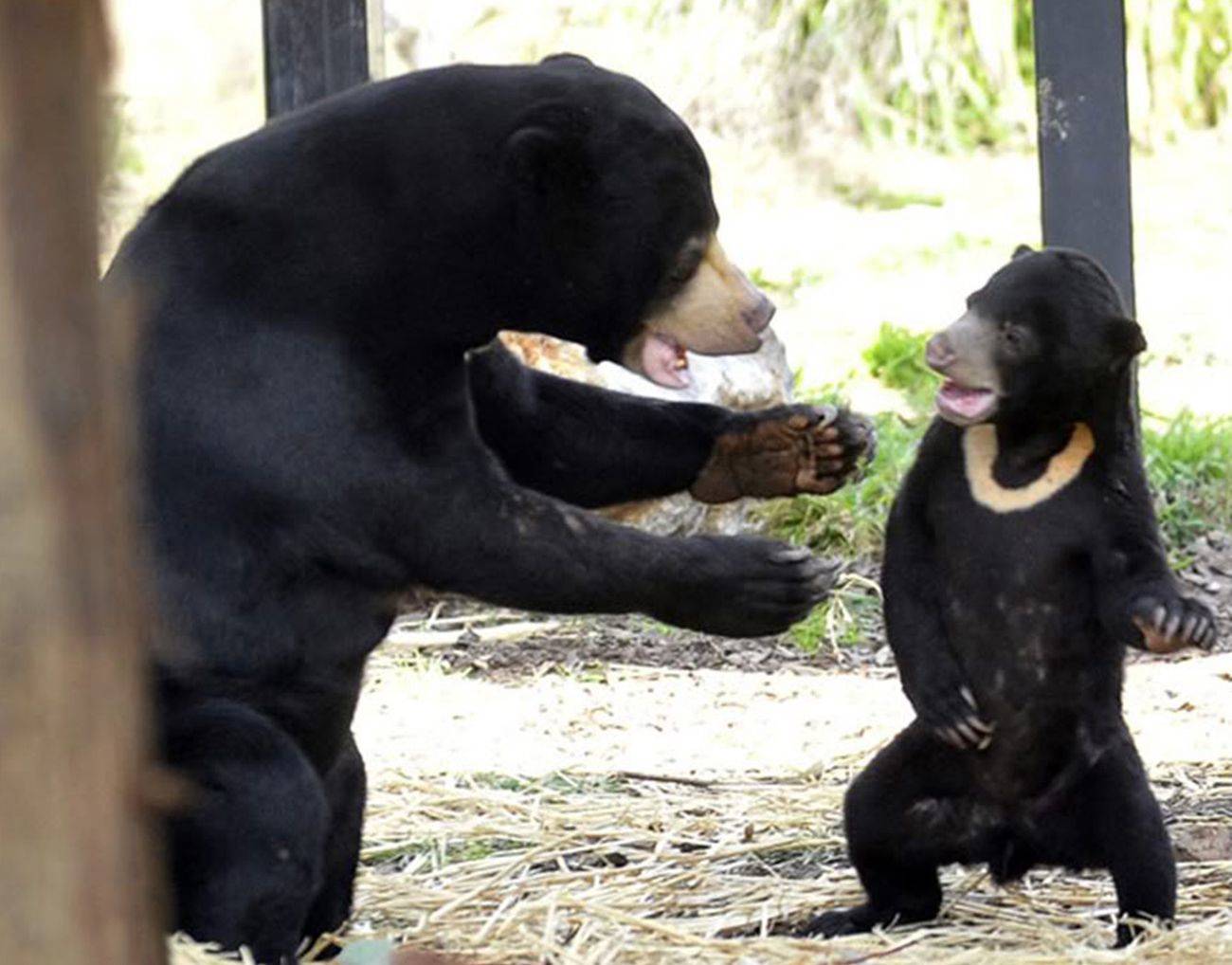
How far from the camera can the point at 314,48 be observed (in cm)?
723

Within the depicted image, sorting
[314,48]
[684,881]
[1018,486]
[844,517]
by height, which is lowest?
[684,881]

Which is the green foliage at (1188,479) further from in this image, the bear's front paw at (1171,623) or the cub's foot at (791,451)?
the bear's front paw at (1171,623)

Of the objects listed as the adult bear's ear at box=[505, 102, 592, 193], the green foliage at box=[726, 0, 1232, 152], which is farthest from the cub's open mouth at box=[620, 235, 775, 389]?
the green foliage at box=[726, 0, 1232, 152]

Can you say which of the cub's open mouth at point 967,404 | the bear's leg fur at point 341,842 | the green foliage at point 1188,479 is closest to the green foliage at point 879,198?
the green foliage at point 1188,479

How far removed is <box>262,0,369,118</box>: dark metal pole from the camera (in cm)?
721

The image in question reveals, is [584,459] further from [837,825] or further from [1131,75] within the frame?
[1131,75]

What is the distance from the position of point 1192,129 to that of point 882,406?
4.88 m

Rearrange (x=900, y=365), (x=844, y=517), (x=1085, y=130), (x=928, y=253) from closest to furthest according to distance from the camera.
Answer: (x=1085, y=130) < (x=844, y=517) < (x=900, y=365) < (x=928, y=253)

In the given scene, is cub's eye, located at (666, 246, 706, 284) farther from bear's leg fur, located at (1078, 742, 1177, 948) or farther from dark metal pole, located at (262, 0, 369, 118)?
dark metal pole, located at (262, 0, 369, 118)

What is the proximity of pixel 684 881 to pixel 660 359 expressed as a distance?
1.24 m

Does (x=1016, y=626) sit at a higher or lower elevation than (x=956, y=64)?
lower

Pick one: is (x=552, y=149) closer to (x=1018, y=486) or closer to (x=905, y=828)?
(x=1018, y=486)

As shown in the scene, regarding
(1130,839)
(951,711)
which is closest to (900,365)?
(951,711)

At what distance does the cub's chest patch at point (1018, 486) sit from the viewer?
477cm
